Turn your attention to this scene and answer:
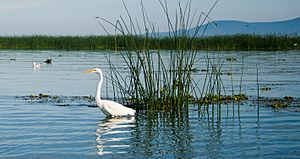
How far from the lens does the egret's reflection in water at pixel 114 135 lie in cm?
861

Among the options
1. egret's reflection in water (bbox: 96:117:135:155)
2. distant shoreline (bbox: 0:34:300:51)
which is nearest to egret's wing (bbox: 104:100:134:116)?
egret's reflection in water (bbox: 96:117:135:155)

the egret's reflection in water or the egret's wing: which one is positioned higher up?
the egret's wing

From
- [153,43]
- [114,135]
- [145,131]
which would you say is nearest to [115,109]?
[145,131]

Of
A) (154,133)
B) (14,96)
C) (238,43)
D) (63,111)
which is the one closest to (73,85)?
(14,96)

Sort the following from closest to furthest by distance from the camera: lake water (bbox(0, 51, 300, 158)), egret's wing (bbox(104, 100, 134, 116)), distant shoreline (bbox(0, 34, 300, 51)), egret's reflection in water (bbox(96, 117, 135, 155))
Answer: lake water (bbox(0, 51, 300, 158)) < egret's reflection in water (bbox(96, 117, 135, 155)) < egret's wing (bbox(104, 100, 134, 116)) < distant shoreline (bbox(0, 34, 300, 51))

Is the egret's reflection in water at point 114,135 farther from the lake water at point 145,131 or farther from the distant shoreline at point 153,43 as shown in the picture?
the distant shoreline at point 153,43

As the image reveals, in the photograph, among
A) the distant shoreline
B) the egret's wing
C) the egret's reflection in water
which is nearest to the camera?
the egret's reflection in water

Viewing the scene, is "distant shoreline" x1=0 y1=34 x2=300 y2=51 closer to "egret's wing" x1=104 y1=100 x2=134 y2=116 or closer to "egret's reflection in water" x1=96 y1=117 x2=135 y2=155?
"egret's wing" x1=104 y1=100 x2=134 y2=116

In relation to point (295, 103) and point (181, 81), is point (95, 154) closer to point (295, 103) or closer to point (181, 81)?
point (181, 81)

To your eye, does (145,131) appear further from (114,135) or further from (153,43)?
(153,43)

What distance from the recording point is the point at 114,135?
9828mm

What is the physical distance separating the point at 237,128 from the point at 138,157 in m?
3.03

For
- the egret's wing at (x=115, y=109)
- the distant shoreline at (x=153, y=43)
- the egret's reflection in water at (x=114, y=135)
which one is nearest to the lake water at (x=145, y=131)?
the egret's reflection in water at (x=114, y=135)

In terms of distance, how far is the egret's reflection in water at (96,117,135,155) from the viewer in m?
8.61
